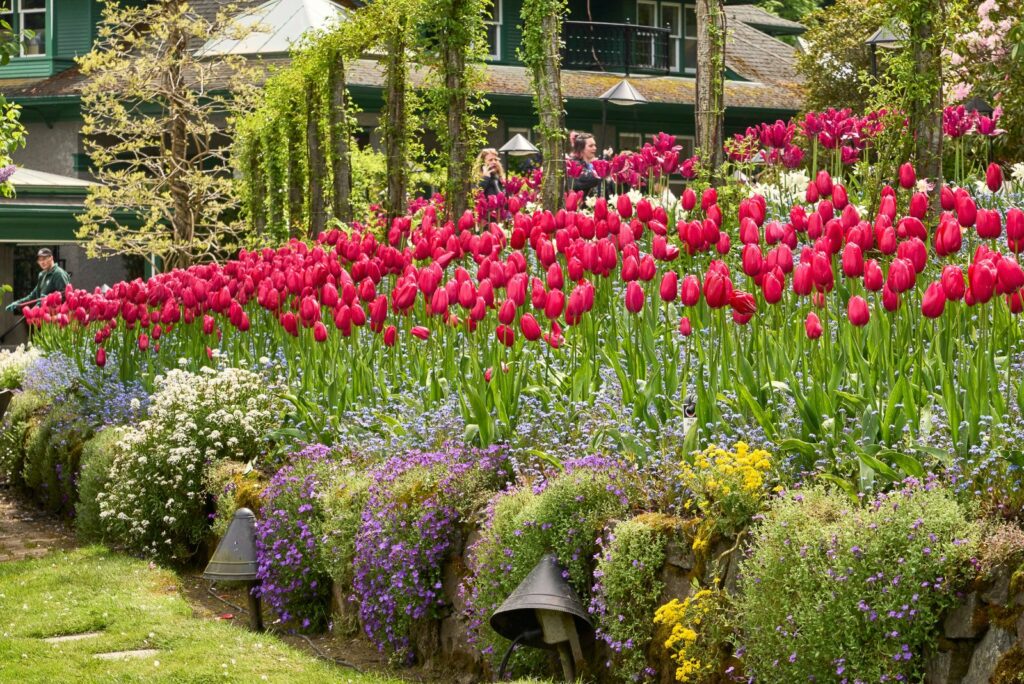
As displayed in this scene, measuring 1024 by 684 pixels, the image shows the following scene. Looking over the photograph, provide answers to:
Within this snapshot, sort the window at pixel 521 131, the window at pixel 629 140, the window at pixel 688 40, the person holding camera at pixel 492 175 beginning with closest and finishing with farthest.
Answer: the person holding camera at pixel 492 175 < the window at pixel 521 131 < the window at pixel 629 140 < the window at pixel 688 40

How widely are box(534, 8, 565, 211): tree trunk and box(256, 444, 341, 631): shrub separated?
5668 millimetres

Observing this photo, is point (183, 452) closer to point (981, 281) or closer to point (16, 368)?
point (981, 281)

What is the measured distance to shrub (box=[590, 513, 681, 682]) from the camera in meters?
5.14

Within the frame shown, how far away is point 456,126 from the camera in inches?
547

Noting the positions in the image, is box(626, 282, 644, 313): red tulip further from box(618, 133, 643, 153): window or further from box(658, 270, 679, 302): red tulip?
box(618, 133, 643, 153): window

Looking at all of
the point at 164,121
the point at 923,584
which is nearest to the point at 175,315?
the point at 923,584

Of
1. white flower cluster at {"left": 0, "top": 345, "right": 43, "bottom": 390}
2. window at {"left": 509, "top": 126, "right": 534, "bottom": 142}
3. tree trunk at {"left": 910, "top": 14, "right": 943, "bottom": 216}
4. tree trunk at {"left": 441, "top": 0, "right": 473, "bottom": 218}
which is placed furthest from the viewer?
window at {"left": 509, "top": 126, "right": 534, "bottom": 142}

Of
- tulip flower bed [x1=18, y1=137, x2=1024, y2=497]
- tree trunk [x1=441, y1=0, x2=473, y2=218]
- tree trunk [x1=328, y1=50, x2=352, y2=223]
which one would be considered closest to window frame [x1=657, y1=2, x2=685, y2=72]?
tree trunk [x1=328, y1=50, x2=352, y2=223]

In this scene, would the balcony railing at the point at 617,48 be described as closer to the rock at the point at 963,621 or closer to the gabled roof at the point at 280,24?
the gabled roof at the point at 280,24

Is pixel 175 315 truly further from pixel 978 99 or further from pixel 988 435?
pixel 978 99

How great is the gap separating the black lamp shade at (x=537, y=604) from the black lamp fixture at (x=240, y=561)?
7.03ft

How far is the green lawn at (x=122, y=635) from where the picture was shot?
6266 mm

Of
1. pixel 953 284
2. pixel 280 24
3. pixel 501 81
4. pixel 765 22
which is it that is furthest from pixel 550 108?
pixel 765 22

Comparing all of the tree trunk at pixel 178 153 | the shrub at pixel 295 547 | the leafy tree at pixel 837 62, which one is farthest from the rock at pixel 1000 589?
the leafy tree at pixel 837 62
